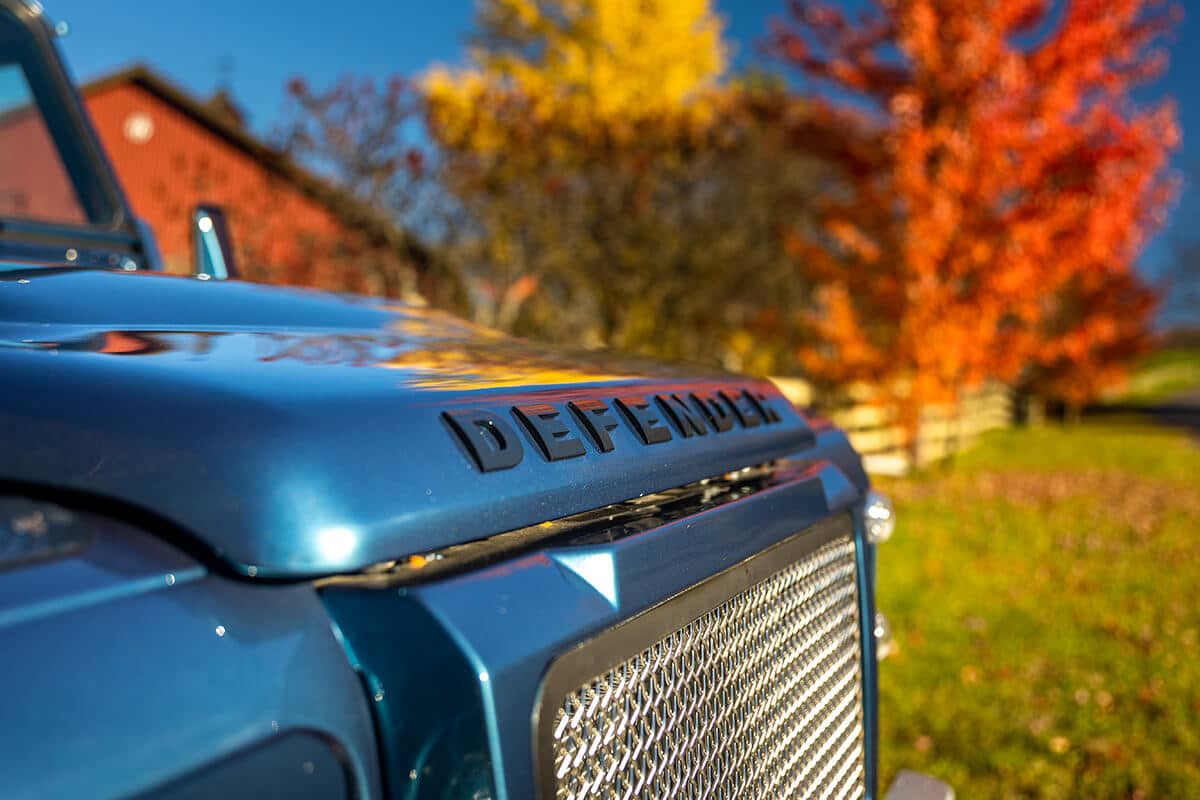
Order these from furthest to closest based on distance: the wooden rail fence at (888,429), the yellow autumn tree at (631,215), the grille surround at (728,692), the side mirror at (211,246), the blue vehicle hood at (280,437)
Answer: the wooden rail fence at (888,429), the yellow autumn tree at (631,215), the side mirror at (211,246), the grille surround at (728,692), the blue vehicle hood at (280,437)

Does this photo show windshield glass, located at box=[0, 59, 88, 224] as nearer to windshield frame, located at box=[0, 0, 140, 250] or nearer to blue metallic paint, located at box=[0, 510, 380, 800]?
windshield frame, located at box=[0, 0, 140, 250]

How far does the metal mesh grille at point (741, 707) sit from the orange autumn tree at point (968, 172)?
31.9 feet

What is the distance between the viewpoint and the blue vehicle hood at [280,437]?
0.83 meters

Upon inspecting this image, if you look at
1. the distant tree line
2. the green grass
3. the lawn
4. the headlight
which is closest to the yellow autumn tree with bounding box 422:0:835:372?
the distant tree line

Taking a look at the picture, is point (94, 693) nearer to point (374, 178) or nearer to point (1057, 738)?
point (1057, 738)

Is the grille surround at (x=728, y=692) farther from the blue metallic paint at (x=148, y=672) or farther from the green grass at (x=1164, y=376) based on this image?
the green grass at (x=1164, y=376)

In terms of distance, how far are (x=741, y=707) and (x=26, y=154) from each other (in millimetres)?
2287

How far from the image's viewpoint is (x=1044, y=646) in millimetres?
5176

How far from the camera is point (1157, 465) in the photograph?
15.1m

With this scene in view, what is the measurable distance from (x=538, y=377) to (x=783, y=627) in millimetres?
496

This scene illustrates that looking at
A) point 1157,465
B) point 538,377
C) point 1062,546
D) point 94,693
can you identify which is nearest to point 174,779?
point 94,693

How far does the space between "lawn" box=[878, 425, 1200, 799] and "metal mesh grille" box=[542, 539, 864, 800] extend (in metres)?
2.16

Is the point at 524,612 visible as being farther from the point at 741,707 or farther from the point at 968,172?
the point at 968,172

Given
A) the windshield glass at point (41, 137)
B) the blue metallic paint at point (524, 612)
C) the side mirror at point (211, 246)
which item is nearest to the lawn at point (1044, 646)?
the side mirror at point (211, 246)
